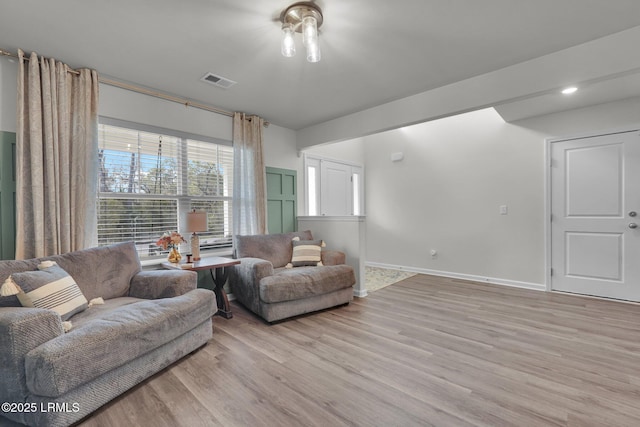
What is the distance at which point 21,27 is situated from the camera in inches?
79.2

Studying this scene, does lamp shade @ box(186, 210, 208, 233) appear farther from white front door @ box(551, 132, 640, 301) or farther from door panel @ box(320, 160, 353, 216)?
white front door @ box(551, 132, 640, 301)

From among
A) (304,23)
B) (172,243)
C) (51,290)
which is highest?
(304,23)

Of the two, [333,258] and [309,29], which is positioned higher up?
[309,29]

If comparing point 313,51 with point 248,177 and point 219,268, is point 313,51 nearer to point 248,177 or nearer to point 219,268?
point 248,177

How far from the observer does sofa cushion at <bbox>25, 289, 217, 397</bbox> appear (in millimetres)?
1402

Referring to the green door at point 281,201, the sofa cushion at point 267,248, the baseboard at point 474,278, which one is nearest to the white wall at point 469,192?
the baseboard at point 474,278

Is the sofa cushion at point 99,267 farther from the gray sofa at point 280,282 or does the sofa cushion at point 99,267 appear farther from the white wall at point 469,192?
the white wall at point 469,192

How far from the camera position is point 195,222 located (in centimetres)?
292

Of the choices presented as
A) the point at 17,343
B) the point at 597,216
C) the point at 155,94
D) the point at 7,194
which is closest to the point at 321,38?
the point at 155,94

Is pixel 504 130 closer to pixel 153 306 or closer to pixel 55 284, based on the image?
pixel 153 306

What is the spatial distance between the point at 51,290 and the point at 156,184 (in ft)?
4.93

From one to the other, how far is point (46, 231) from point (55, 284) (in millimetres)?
738

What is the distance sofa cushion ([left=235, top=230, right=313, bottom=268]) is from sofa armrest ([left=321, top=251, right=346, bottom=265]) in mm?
482

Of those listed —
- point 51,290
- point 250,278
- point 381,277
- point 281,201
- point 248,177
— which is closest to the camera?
point 51,290
